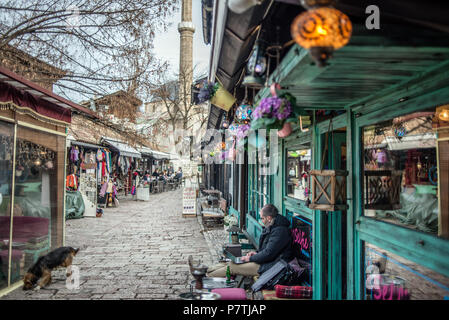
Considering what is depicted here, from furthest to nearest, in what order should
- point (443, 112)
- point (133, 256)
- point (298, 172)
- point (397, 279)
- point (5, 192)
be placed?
1. point (133, 256)
2. point (298, 172)
3. point (5, 192)
4. point (397, 279)
5. point (443, 112)

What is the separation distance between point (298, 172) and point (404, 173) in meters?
2.87

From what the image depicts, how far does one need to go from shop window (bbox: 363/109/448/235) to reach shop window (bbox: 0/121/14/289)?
5638 millimetres

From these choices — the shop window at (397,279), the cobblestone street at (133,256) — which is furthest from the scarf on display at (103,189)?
the shop window at (397,279)

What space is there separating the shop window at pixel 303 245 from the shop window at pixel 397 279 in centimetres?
156

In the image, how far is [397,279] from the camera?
9.73 feet

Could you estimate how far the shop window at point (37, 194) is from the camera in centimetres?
602

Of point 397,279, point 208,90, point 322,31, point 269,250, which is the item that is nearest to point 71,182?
point 208,90

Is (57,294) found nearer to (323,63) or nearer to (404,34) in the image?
(323,63)

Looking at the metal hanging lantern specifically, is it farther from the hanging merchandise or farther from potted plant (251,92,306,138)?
the hanging merchandise

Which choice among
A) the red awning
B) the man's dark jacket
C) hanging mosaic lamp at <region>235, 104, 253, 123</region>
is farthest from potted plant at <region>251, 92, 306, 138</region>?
the red awning

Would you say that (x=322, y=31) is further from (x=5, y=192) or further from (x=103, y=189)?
(x=103, y=189)

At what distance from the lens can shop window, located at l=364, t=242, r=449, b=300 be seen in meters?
2.45

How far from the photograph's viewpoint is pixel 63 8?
6.59 meters

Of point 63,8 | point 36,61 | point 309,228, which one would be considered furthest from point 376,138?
point 36,61
